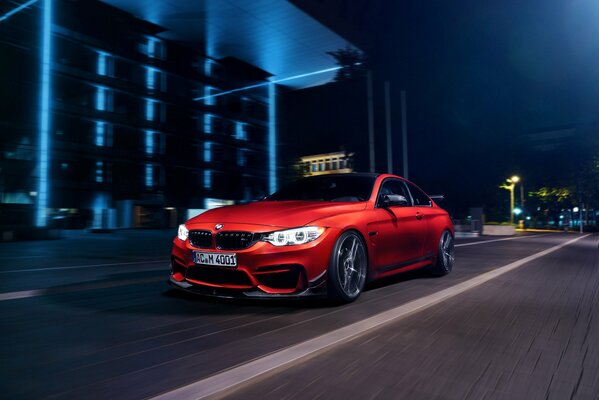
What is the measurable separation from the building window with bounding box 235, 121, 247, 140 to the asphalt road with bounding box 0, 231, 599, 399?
44.0 metres

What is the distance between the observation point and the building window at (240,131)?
48719 millimetres

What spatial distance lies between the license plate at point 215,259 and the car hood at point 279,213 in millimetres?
337

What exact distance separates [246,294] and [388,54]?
23.0 metres

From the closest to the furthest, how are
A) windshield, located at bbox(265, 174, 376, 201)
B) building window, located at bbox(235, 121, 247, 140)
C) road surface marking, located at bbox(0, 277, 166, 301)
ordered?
road surface marking, located at bbox(0, 277, 166, 301), windshield, located at bbox(265, 174, 376, 201), building window, located at bbox(235, 121, 247, 140)

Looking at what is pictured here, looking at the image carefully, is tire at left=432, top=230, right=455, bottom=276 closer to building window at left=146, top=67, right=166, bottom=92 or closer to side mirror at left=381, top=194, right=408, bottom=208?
side mirror at left=381, top=194, right=408, bottom=208

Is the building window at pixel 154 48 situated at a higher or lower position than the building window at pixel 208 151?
higher

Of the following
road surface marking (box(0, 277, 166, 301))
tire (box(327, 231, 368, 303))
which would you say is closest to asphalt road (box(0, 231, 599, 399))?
road surface marking (box(0, 277, 166, 301))

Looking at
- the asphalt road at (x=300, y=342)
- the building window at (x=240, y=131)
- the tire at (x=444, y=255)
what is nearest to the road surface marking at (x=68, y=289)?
the asphalt road at (x=300, y=342)

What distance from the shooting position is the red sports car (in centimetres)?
409

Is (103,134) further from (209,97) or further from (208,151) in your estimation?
(209,97)

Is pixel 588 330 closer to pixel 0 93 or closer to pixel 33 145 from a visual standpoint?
pixel 33 145

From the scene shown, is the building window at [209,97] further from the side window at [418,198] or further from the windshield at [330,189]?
the windshield at [330,189]

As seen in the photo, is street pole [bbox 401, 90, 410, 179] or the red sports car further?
street pole [bbox 401, 90, 410, 179]

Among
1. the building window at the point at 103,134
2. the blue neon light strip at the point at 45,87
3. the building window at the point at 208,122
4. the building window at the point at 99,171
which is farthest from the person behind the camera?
the building window at the point at 208,122
